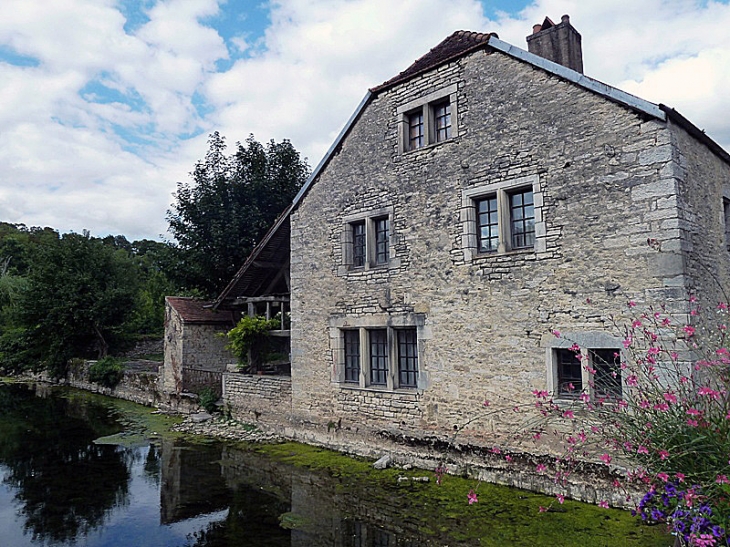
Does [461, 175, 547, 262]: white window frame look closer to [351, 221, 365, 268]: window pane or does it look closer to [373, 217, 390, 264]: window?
[373, 217, 390, 264]: window

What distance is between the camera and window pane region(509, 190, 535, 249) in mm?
7793

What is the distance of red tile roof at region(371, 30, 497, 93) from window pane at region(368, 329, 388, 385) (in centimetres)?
457

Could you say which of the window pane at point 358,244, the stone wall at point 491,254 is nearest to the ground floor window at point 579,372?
the stone wall at point 491,254

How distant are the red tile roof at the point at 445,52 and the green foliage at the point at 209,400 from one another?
8.71 meters

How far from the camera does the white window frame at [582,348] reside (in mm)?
6733

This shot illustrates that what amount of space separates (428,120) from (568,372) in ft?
15.6

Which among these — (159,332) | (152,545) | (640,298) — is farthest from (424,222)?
(159,332)

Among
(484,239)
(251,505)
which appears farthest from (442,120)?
(251,505)

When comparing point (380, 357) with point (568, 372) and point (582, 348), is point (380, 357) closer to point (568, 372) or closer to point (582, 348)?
point (568, 372)

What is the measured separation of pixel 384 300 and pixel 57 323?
62.6 feet

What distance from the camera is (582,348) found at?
6980 millimetres

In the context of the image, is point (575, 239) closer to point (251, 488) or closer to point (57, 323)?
point (251, 488)

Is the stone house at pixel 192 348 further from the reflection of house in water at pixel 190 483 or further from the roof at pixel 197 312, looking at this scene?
the reflection of house in water at pixel 190 483

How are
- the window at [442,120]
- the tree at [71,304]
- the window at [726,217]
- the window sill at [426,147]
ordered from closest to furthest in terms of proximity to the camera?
the window at [726,217] < the window sill at [426,147] < the window at [442,120] < the tree at [71,304]
